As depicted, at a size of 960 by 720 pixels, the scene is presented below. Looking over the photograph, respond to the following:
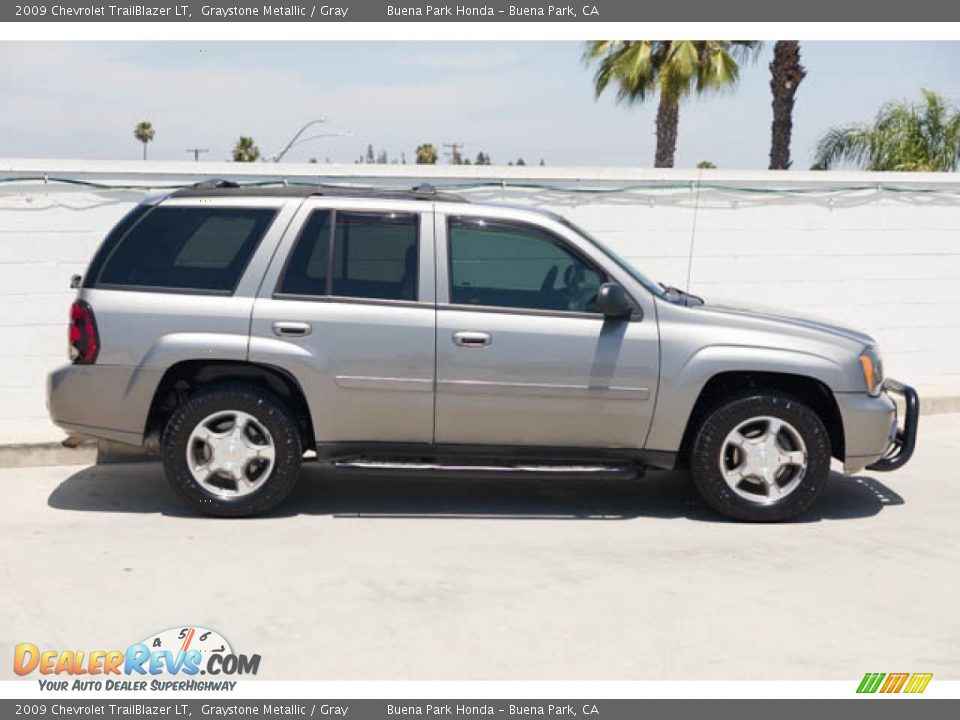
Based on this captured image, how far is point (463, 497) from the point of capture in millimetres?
7750

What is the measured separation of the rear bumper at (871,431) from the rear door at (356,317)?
2.40 meters

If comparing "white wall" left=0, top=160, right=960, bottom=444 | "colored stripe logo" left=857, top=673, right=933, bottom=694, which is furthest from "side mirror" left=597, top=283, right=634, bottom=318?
"white wall" left=0, top=160, right=960, bottom=444

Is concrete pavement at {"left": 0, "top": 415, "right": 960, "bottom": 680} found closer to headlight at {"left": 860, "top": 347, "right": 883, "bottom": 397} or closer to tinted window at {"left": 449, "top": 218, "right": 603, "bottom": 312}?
headlight at {"left": 860, "top": 347, "right": 883, "bottom": 397}

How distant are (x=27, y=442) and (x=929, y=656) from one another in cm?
588

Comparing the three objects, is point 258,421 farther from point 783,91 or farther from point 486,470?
point 783,91

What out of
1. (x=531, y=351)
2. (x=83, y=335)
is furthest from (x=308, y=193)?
(x=531, y=351)

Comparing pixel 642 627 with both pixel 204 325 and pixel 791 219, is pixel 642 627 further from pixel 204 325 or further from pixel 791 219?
pixel 791 219

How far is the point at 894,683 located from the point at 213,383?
4.00 m

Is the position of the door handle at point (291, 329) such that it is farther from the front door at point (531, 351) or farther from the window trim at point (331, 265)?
the front door at point (531, 351)

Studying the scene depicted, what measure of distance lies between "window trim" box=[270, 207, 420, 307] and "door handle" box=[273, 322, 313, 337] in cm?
16

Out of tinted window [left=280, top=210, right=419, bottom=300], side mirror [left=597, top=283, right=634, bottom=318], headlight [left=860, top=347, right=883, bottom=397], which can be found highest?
tinted window [left=280, top=210, right=419, bottom=300]

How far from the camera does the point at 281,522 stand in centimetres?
707

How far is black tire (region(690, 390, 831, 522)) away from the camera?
7059 mm

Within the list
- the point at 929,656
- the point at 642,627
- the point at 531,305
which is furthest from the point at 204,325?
the point at 929,656
